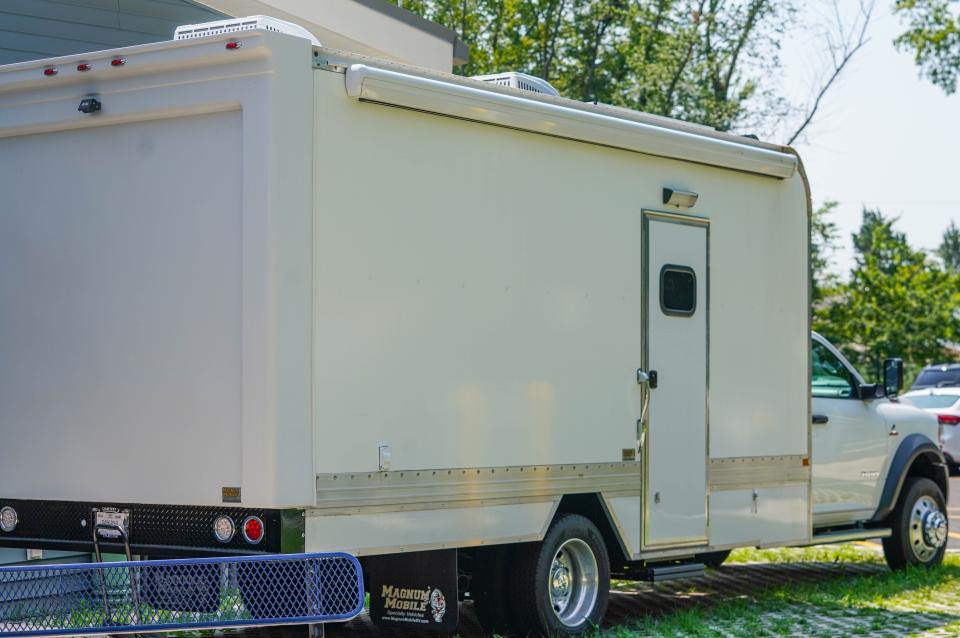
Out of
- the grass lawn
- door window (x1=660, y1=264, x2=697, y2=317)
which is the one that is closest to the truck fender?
the grass lawn

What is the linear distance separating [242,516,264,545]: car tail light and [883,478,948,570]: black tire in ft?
19.0

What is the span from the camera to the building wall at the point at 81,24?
8.80 m

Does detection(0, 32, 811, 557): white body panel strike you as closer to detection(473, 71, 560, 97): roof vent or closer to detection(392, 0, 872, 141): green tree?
detection(473, 71, 560, 97): roof vent

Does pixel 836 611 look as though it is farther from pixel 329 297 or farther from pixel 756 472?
pixel 329 297

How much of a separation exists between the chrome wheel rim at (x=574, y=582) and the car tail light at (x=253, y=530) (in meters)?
1.93

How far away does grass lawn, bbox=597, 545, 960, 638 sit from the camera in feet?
25.4

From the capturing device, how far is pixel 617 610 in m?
8.72

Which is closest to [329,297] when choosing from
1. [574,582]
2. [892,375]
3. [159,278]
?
[159,278]

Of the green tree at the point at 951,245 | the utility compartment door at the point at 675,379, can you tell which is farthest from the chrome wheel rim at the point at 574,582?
the green tree at the point at 951,245

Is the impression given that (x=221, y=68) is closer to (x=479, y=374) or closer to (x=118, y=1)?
Result: (x=479, y=374)

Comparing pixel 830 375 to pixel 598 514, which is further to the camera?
pixel 830 375

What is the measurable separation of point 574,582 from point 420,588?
1.12 m

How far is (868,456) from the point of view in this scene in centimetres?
973

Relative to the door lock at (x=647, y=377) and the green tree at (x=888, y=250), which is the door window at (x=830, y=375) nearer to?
the door lock at (x=647, y=377)
